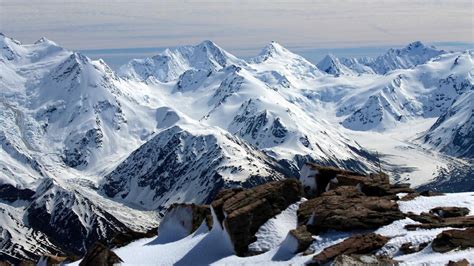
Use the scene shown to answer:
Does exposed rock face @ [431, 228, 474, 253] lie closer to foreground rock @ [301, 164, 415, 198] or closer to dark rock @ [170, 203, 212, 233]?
foreground rock @ [301, 164, 415, 198]

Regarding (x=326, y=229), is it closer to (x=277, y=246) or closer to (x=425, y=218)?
(x=277, y=246)

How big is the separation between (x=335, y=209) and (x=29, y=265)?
4000 centimetres

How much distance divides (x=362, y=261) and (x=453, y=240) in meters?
7.20

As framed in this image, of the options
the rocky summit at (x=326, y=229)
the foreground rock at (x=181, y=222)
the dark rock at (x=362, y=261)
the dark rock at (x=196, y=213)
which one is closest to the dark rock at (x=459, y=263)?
the rocky summit at (x=326, y=229)

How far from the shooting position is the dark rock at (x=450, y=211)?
5678 centimetres

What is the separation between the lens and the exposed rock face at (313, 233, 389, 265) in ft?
156

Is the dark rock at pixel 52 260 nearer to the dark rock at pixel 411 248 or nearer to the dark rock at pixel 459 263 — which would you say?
the dark rock at pixel 411 248

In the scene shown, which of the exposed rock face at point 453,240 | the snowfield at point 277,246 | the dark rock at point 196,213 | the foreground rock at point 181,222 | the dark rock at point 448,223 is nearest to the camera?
the exposed rock face at point 453,240

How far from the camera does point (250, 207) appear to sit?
58875mm

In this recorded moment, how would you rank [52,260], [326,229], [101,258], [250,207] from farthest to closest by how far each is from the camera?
1. [52,260]
2. [101,258]
3. [250,207]
4. [326,229]

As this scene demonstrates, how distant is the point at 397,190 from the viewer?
6650cm

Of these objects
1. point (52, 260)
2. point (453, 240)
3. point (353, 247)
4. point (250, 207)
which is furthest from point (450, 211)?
point (52, 260)

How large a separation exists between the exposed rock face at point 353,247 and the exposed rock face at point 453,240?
4226 mm

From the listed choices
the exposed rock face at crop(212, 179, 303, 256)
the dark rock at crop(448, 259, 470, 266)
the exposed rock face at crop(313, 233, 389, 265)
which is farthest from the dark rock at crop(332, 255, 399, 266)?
the exposed rock face at crop(212, 179, 303, 256)
